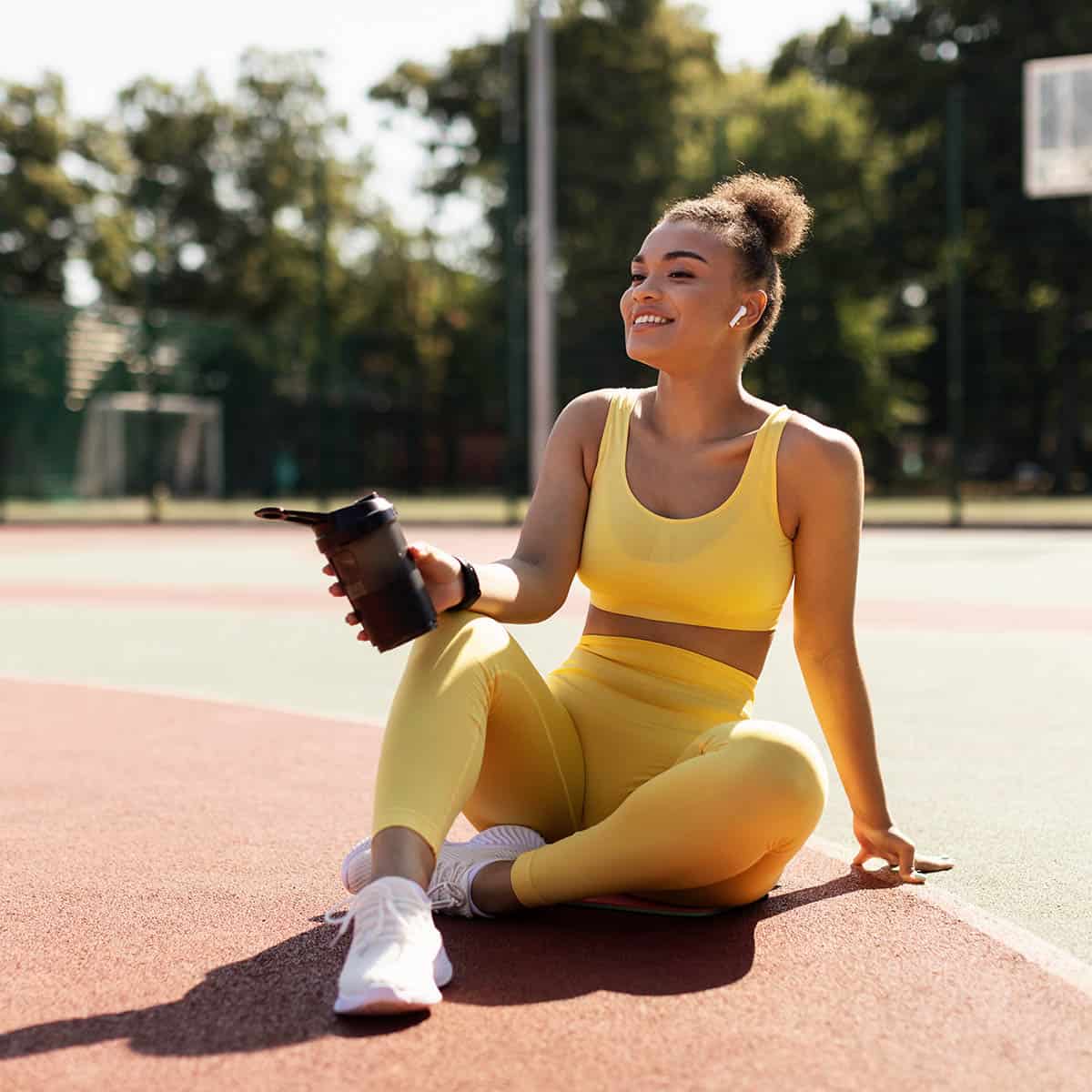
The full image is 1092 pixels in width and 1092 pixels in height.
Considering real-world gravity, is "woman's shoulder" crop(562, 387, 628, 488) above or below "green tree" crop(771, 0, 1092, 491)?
below

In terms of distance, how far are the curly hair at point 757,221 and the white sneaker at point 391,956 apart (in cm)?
154

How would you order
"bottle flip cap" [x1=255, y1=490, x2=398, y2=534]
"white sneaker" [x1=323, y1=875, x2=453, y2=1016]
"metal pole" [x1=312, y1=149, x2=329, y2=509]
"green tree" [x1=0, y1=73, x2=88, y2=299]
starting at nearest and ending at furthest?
"white sneaker" [x1=323, y1=875, x2=453, y2=1016]
"bottle flip cap" [x1=255, y1=490, x2=398, y2=534]
"metal pole" [x1=312, y1=149, x2=329, y2=509]
"green tree" [x1=0, y1=73, x2=88, y2=299]

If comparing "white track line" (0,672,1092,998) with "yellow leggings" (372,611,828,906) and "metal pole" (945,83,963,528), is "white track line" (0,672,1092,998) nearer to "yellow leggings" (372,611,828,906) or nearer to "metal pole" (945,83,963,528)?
"yellow leggings" (372,611,828,906)

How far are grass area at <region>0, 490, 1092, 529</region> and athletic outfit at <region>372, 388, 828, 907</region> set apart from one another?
19.2 meters

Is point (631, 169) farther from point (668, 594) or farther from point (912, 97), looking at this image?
point (668, 594)

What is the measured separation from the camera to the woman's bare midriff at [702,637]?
3.51 m

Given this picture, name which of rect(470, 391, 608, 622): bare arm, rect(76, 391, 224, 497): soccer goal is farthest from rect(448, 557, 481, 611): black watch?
rect(76, 391, 224, 497): soccer goal

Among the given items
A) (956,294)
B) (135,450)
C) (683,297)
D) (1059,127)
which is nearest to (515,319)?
(956,294)

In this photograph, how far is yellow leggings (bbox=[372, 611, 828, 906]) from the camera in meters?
3.07

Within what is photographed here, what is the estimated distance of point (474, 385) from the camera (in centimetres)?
3472

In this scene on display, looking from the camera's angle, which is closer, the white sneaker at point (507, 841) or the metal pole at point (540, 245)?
the white sneaker at point (507, 841)

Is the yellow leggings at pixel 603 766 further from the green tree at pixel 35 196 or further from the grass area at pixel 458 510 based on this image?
the green tree at pixel 35 196

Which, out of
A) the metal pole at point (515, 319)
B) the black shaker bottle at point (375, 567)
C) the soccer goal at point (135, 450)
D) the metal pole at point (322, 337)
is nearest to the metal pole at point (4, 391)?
the soccer goal at point (135, 450)

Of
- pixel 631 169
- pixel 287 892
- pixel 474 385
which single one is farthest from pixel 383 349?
pixel 287 892
